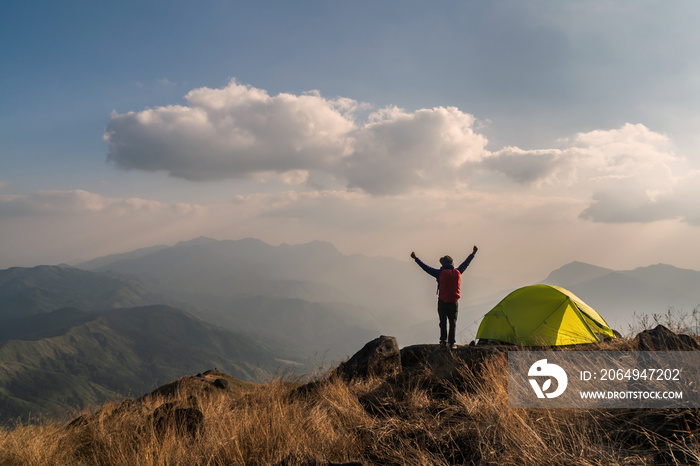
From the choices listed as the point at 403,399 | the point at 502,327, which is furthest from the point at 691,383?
the point at 502,327

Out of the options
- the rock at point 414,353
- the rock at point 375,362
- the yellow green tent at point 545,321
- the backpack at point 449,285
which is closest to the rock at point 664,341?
the yellow green tent at point 545,321

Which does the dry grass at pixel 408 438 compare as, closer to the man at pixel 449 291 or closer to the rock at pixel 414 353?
the rock at pixel 414 353

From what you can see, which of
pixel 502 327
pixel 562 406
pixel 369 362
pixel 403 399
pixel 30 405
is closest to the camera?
pixel 562 406

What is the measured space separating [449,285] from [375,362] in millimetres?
4354

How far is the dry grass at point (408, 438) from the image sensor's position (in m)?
3.94

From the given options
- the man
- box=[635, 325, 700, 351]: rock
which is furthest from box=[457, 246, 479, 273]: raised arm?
box=[635, 325, 700, 351]: rock

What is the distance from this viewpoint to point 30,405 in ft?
619

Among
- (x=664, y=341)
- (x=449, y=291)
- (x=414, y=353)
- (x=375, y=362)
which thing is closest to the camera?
(x=664, y=341)

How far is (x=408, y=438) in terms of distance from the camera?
15.7 feet

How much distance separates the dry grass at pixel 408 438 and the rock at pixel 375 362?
114 inches

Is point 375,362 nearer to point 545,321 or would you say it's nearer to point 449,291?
point 449,291

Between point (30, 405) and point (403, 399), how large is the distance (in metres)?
259

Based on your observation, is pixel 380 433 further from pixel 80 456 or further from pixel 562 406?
pixel 80 456

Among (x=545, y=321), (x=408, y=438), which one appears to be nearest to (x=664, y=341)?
(x=545, y=321)
